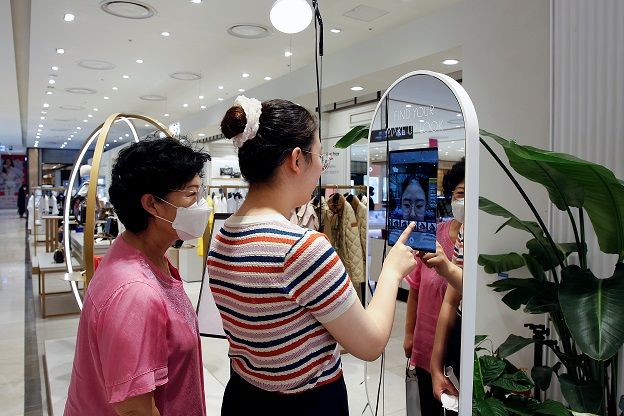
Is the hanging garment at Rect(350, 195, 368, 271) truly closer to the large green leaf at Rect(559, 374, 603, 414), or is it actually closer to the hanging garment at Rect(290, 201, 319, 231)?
the hanging garment at Rect(290, 201, 319, 231)

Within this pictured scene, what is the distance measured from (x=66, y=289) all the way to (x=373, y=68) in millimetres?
5002

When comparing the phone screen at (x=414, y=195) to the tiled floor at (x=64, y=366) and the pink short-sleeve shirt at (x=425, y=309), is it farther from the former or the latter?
the tiled floor at (x=64, y=366)

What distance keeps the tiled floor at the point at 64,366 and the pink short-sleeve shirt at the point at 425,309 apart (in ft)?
0.27

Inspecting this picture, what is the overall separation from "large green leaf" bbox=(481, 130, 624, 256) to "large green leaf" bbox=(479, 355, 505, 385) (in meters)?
0.57

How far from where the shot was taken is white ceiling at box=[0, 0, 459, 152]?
4930mm

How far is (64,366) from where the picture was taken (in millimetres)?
3457

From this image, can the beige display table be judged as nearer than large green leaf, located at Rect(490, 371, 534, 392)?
No

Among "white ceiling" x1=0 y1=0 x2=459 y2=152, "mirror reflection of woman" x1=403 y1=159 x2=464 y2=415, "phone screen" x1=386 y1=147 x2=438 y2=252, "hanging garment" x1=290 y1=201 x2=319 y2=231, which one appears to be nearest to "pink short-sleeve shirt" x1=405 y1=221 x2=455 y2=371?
"mirror reflection of woman" x1=403 y1=159 x2=464 y2=415

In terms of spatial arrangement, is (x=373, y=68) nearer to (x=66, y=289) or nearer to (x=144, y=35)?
(x=144, y=35)

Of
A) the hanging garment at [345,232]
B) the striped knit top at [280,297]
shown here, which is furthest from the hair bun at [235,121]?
the hanging garment at [345,232]

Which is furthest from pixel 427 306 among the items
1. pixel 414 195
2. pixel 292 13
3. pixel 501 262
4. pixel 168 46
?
pixel 168 46

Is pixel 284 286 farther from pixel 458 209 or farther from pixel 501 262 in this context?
pixel 501 262

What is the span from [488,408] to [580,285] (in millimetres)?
513

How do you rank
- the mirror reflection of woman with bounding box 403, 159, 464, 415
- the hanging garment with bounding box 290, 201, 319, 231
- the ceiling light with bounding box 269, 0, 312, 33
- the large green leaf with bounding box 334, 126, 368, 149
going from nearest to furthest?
the mirror reflection of woman with bounding box 403, 159, 464, 415, the large green leaf with bounding box 334, 126, 368, 149, the ceiling light with bounding box 269, 0, 312, 33, the hanging garment with bounding box 290, 201, 319, 231
